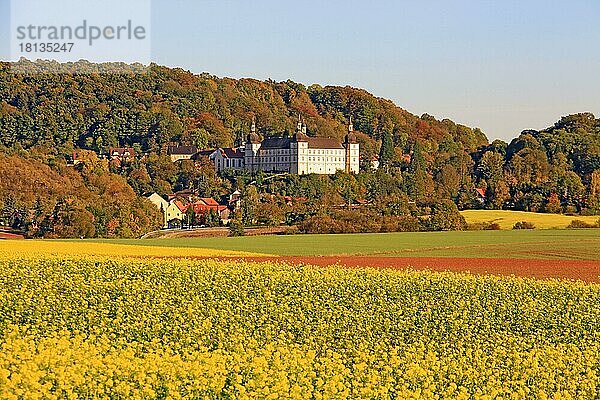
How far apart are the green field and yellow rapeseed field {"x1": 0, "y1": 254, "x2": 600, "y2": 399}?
837 inches

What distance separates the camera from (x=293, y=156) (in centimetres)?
17225

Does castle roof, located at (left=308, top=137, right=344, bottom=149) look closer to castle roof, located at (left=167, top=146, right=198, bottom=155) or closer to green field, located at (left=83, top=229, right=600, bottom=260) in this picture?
castle roof, located at (left=167, top=146, right=198, bottom=155)

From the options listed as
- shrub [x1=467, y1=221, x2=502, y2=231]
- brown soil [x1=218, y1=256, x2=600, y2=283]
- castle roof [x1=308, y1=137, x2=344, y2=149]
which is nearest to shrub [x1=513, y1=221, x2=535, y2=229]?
shrub [x1=467, y1=221, x2=502, y2=231]

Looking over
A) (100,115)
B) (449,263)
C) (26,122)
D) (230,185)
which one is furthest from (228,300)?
(100,115)

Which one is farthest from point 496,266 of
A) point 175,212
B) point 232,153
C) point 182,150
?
point 232,153

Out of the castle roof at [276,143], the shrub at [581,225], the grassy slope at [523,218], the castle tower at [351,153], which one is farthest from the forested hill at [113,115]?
the shrub at [581,225]

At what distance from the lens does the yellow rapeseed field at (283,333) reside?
11906 millimetres

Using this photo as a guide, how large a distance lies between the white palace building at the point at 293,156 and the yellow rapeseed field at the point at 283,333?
13909 centimetres

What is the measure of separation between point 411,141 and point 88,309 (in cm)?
17845

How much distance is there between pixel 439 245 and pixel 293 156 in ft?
380

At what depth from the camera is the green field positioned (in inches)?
2021

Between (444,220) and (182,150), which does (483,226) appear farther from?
(182,150)

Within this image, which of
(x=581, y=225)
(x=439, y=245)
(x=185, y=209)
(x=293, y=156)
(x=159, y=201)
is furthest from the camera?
(x=293, y=156)

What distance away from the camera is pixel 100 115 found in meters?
182
